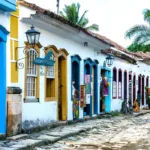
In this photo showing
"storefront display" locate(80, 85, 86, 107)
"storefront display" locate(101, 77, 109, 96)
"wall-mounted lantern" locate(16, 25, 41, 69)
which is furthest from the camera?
"storefront display" locate(101, 77, 109, 96)

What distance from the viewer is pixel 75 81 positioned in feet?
56.8

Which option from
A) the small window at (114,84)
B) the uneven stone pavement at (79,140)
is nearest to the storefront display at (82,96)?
the uneven stone pavement at (79,140)

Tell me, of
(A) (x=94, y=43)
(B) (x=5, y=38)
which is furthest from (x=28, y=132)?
(A) (x=94, y=43)

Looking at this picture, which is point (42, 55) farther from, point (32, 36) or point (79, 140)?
point (79, 140)

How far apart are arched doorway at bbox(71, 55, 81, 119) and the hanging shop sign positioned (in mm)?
2345

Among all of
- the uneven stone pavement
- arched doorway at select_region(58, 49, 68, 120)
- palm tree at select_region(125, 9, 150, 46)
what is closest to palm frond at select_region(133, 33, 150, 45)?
palm tree at select_region(125, 9, 150, 46)

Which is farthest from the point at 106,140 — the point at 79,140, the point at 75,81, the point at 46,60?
the point at 75,81

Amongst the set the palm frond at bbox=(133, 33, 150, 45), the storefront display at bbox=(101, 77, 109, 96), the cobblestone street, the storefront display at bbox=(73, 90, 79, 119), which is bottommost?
the cobblestone street

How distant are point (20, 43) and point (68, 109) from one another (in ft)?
15.5

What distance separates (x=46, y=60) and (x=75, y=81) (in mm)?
4104

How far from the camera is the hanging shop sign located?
12.8m

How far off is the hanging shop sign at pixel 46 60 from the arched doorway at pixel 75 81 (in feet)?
7.69

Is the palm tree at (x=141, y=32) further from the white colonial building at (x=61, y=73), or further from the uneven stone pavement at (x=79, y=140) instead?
the uneven stone pavement at (x=79, y=140)

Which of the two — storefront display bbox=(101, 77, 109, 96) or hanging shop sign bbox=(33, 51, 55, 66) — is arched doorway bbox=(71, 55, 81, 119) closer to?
hanging shop sign bbox=(33, 51, 55, 66)
